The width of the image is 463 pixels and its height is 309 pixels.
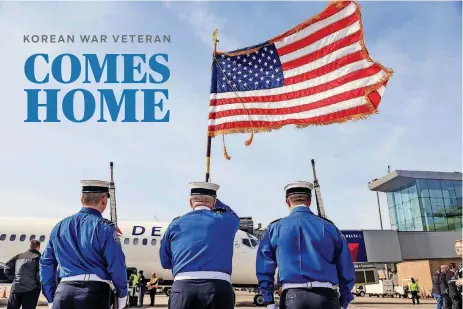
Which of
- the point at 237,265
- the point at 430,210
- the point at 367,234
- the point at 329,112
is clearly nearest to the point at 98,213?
the point at 329,112

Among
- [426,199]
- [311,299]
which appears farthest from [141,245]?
[426,199]

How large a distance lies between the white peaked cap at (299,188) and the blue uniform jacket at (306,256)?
0.89 ft

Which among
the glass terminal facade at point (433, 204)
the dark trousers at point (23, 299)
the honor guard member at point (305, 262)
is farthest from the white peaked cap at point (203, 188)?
the glass terminal facade at point (433, 204)

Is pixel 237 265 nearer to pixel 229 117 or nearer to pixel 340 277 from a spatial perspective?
pixel 229 117

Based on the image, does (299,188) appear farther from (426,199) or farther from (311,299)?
(426,199)

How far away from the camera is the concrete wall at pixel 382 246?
4191 cm

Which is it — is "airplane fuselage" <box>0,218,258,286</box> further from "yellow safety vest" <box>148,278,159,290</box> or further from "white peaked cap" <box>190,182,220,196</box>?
"white peaked cap" <box>190,182,220,196</box>

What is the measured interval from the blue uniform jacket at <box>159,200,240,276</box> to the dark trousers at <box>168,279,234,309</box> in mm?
133

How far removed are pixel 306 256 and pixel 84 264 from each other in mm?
2236

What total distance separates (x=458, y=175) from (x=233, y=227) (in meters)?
59.2

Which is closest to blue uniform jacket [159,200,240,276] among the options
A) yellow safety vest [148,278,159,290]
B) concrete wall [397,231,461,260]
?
yellow safety vest [148,278,159,290]

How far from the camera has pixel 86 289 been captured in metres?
4.32

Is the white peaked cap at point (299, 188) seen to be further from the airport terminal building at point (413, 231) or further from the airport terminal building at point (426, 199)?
the airport terminal building at point (426, 199)

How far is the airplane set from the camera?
20.1 m
